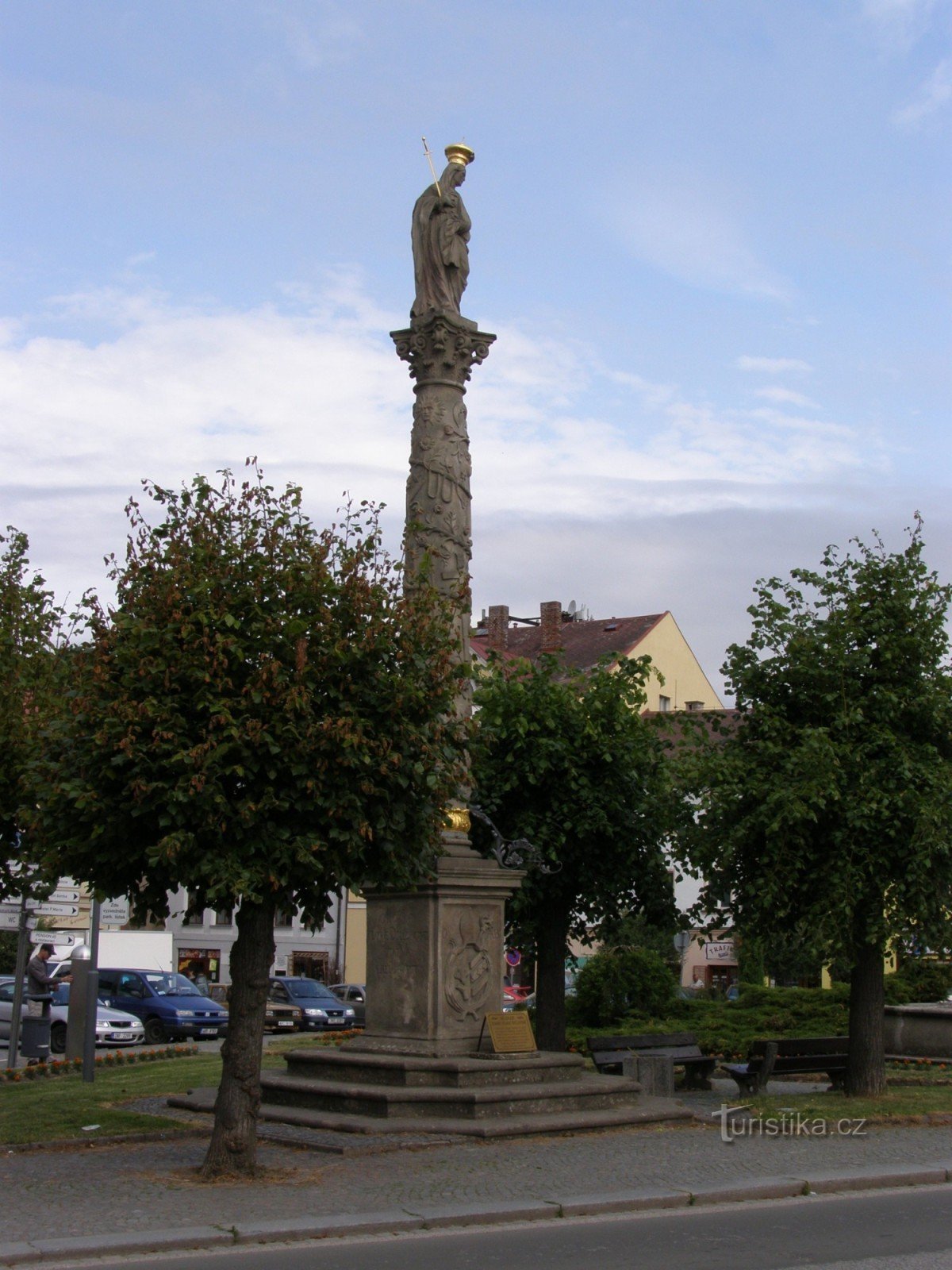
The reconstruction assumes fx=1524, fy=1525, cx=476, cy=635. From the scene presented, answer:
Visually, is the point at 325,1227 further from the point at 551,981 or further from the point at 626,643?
the point at 626,643

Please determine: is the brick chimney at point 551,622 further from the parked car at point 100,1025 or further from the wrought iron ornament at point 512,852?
the wrought iron ornament at point 512,852

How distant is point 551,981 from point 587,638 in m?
41.6

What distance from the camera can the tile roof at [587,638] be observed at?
→ 198 feet

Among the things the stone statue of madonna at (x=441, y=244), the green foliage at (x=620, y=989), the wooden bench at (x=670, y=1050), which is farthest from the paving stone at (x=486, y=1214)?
the green foliage at (x=620, y=989)

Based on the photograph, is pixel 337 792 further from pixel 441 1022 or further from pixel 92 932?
pixel 92 932

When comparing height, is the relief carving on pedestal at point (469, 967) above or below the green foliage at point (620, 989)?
above

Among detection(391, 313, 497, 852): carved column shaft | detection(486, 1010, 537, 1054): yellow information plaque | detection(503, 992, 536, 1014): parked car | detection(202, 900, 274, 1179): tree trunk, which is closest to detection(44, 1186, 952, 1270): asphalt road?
detection(202, 900, 274, 1179): tree trunk

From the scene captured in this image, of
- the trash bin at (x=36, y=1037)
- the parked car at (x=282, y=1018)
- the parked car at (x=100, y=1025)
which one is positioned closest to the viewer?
the trash bin at (x=36, y=1037)

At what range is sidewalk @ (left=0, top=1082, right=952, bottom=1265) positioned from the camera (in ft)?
31.4

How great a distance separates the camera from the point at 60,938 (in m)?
48.3

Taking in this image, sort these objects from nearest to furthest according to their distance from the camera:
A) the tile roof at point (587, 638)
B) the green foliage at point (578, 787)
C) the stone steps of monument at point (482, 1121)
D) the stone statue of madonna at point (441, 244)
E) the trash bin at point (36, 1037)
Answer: the stone steps of monument at point (482, 1121)
the stone statue of madonna at point (441, 244)
the green foliage at point (578, 787)
the trash bin at point (36, 1037)
the tile roof at point (587, 638)

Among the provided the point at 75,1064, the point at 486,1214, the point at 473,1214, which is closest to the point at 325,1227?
the point at 473,1214

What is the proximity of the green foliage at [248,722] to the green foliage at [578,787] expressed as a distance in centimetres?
876

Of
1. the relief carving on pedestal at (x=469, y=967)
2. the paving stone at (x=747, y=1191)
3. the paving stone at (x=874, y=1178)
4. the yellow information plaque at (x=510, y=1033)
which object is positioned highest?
the relief carving on pedestal at (x=469, y=967)
